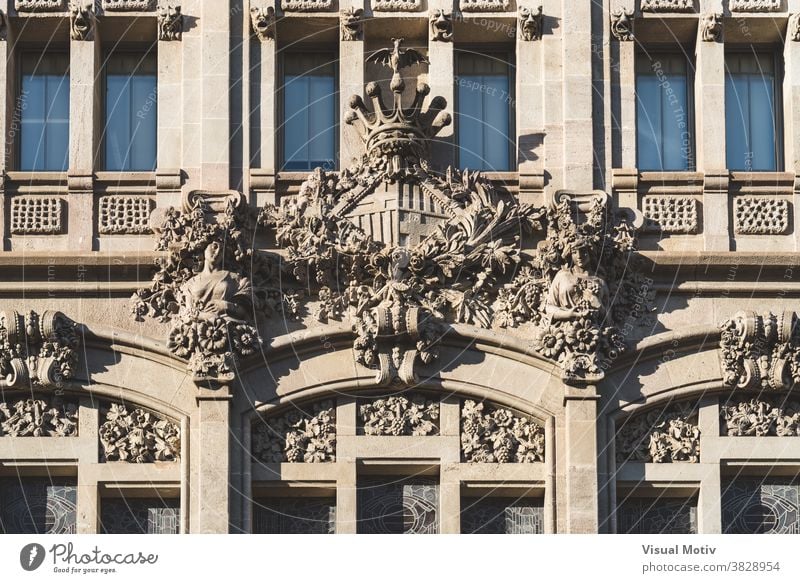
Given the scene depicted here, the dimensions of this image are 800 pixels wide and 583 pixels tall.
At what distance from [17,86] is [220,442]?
687cm

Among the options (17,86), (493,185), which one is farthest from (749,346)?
(17,86)

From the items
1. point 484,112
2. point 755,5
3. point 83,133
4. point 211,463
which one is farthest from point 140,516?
point 755,5

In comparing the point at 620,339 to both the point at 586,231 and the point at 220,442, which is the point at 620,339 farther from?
the point at 220,442

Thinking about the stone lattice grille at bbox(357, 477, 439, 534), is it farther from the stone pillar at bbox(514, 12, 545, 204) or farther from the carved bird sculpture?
the carved bird sculpture

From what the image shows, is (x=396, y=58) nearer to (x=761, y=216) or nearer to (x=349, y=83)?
(x=349, y=83)

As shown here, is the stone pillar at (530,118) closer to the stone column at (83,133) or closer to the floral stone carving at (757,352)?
the floral stone carving at (757,352)

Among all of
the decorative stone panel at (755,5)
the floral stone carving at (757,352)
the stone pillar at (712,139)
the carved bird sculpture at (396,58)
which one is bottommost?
the floral stone carving at (757,352)

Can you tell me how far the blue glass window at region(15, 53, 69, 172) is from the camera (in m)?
46.4

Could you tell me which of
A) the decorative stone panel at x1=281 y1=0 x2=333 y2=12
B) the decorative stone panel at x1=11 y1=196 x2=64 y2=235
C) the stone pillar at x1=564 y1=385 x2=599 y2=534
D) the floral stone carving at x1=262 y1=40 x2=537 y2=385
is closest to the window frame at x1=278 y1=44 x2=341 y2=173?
the decorative stone panel at x1=281 y1=0 x2=333 y2=12

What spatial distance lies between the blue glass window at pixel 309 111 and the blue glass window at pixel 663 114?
467cm

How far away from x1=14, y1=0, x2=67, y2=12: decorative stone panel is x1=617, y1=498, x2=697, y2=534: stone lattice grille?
11347 mm

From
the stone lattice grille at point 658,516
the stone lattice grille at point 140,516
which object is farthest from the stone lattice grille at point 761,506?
the stone lattice grille at point 140,516

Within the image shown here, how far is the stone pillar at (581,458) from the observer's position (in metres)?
43.6

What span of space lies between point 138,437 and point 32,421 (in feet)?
5.16
